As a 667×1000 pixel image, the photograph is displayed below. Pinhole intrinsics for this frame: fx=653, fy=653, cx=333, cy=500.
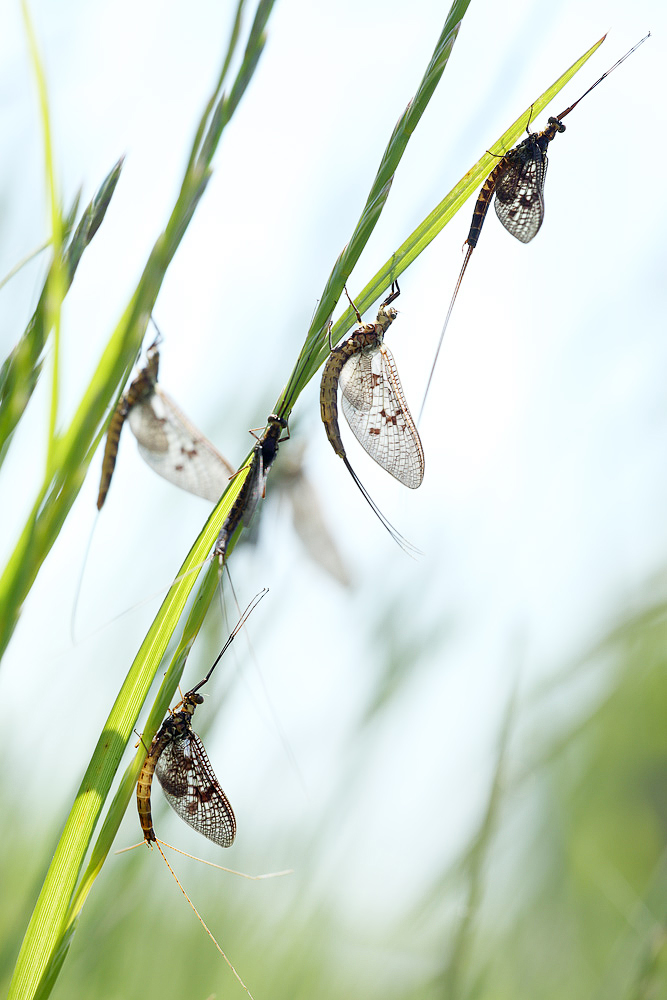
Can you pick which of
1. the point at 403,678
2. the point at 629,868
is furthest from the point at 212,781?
the point at 629,868

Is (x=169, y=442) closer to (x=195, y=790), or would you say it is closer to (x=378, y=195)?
(x=195, y=790)

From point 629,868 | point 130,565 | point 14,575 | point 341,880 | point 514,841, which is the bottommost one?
point 629,868

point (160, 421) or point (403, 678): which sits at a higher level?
point (160, 421)

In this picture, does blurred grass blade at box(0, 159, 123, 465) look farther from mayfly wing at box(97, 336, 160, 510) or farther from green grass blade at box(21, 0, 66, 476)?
mayfly wing at box(97, 336, 160, 510)

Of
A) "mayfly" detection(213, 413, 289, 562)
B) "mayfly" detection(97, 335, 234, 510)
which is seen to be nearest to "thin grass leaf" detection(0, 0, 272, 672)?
"mayfly" detection(213, 413, 289, 562)

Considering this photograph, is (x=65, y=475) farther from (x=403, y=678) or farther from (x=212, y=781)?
(x=403, y=678)

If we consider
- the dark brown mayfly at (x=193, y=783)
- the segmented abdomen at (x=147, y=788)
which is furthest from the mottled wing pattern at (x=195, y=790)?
the segmented abdomen at (x=147, y=788)

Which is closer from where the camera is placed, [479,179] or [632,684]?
[479,179]

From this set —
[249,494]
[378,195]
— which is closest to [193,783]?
[249,494]
